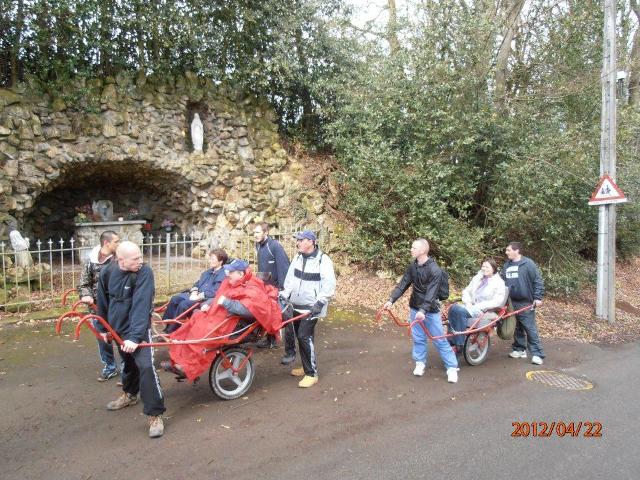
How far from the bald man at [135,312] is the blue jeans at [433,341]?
9.45ft

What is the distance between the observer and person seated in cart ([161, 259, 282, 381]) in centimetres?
383

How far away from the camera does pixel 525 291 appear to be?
19.1 feet

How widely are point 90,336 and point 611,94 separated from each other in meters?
9.97

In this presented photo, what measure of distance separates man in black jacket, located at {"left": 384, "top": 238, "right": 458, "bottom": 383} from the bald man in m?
2.51

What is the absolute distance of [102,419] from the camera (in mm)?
3871

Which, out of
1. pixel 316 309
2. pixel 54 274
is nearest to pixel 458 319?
pixel 316 309

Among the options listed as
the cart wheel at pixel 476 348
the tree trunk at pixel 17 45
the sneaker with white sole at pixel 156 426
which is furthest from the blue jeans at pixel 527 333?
the tree trunk at pixel 17 45

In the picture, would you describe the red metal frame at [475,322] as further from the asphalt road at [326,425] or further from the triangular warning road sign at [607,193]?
the triangular warning road sign at [607,193]

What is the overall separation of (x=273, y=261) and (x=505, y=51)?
888cm

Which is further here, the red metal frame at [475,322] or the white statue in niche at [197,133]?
the white statue in niche at [197,133]

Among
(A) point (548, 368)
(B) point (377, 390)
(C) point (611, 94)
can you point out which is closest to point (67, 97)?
(B) point (377, 390)

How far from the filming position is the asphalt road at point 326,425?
325 cm
